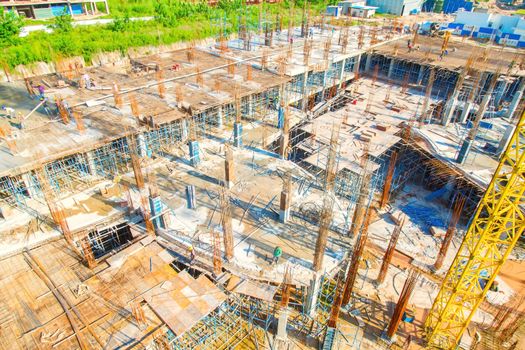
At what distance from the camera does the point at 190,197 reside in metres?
24.4

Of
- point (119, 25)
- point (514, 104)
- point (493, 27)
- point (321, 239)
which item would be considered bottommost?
point (321, 239)

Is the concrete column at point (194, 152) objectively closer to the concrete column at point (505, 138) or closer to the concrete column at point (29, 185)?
the concrete column at point (29, 185)

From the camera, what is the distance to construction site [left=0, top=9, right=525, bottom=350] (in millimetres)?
18984

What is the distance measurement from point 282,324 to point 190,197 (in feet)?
33.3

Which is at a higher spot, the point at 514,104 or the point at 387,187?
the point at 514,104

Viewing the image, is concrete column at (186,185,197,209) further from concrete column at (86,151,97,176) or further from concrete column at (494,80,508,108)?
concrete column at (494,80,508,108)

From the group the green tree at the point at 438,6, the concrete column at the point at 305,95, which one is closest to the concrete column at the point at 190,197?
the concrete column at the point at 305,95

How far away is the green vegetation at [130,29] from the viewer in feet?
148

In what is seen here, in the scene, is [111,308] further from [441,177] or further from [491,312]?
[441,177]

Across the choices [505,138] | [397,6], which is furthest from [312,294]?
[397,6]

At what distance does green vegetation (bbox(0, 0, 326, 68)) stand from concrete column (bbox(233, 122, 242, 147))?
2790 centimetres

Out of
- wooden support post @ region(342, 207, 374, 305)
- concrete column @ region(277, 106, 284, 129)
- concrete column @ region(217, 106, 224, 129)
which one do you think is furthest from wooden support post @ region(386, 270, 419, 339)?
concrete column @ region(217, 106, 224, 129)

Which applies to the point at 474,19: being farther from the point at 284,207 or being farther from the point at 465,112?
the point at 284,207

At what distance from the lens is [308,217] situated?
975 inches
